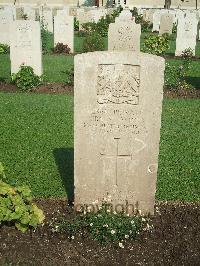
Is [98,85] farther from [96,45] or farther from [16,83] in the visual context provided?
[96,45]

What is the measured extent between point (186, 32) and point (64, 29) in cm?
528

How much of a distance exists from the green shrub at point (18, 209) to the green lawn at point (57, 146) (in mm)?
787

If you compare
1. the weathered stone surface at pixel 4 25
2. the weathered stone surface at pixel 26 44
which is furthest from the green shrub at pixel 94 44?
the weathered stone surface at pixel 26 44

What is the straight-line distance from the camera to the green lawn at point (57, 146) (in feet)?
20.5

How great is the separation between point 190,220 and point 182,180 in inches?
56.9

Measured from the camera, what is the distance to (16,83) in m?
12.4

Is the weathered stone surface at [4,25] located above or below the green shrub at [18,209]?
above

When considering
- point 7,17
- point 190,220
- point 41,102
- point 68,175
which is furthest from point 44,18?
point 190,220

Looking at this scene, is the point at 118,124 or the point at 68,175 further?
the point at 68,175

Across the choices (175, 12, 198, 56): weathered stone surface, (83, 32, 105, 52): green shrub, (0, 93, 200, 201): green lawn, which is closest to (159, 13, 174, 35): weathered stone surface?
(175, 12, 198, 56): weathered stone surface

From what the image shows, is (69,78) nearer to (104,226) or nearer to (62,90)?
(62,90)

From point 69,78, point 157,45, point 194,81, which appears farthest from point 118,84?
point 157,45

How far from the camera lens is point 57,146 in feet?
25.5

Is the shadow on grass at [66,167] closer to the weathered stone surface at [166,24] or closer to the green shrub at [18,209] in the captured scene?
the green shrub at [18,209]
